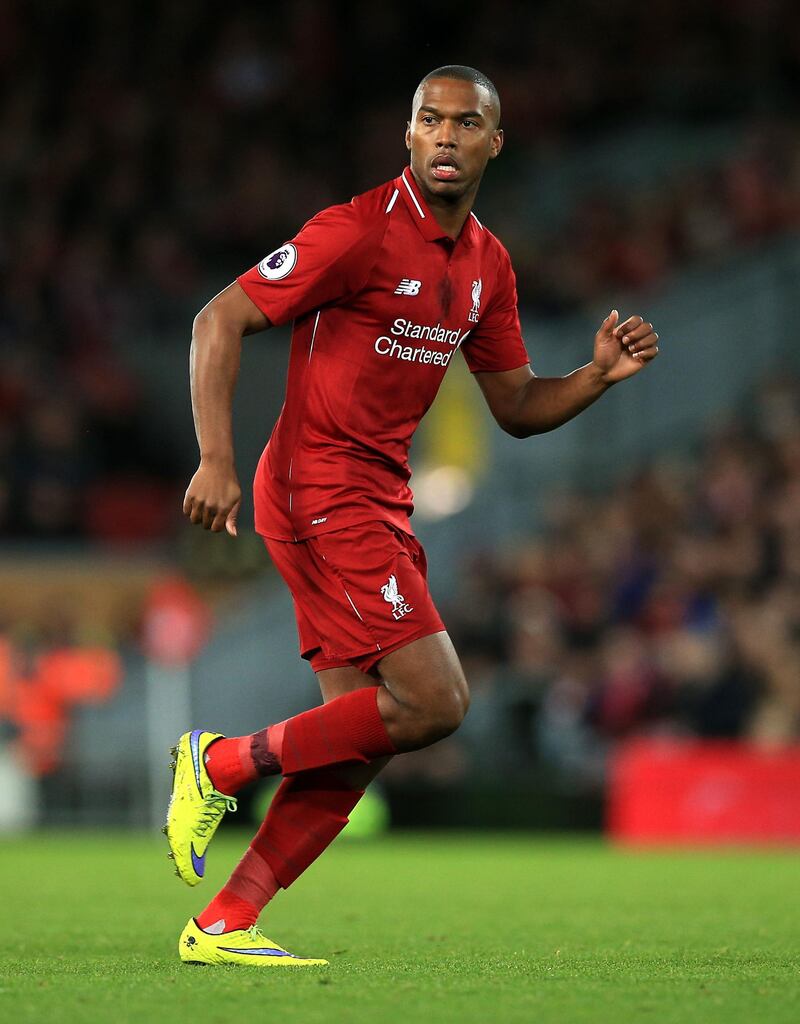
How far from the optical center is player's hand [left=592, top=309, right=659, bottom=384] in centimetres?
533

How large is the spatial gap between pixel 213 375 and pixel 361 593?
0.67m

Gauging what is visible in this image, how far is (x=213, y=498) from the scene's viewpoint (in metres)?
4.55

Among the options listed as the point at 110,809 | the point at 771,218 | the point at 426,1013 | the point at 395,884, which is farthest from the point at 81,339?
the point at 426,1013

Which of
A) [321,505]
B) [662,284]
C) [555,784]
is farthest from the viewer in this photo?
[662,284]

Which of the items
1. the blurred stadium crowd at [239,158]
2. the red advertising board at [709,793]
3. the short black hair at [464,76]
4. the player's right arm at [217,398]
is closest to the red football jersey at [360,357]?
the player's right arm at [217,398]

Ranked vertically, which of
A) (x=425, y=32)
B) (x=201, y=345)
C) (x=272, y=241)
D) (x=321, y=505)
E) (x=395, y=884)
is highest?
(x=425, y=32)

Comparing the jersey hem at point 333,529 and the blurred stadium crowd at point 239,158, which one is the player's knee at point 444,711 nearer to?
the jersey hem at point 333,529

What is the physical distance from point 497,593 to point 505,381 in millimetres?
9007

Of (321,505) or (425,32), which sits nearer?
(321,505)

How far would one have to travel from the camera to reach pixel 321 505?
4.92 m

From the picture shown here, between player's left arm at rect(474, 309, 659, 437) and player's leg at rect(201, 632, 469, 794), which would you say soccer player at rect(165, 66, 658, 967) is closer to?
player's leg at rect(201, 632, 469, 794)


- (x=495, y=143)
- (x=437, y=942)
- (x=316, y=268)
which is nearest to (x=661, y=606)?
(x=437, y=942)

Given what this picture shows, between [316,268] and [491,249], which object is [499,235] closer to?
[491,249]

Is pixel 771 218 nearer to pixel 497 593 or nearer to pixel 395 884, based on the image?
pixel 497 593
